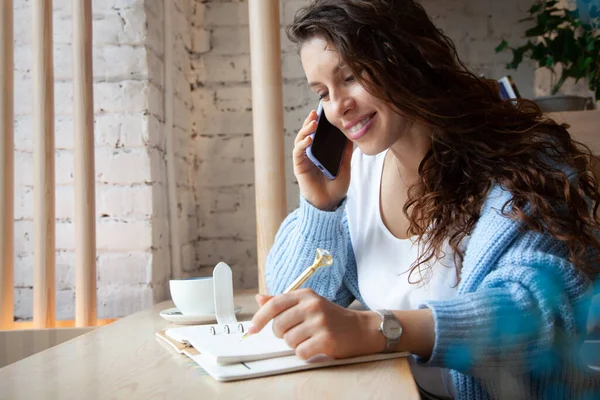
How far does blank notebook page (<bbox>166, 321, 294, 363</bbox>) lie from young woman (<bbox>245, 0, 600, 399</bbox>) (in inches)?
1.0

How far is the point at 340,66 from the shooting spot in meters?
0.91

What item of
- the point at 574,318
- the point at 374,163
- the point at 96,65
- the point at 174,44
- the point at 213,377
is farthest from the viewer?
the point at 174,44

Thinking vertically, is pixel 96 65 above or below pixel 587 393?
above

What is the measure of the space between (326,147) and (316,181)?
0.21ft

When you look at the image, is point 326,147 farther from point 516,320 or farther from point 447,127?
point 516,320

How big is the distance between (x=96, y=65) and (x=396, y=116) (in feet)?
2.71

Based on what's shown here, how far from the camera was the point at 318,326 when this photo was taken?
0.61 meters

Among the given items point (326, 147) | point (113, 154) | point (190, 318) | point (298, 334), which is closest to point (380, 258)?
point (326, 147)

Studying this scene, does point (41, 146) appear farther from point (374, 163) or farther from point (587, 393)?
point (587, 393)

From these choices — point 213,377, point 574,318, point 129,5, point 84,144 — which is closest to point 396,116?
point 574,318

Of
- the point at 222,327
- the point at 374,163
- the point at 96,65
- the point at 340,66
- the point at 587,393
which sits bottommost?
the point at 587,393

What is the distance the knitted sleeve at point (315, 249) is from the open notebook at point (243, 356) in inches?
13.3

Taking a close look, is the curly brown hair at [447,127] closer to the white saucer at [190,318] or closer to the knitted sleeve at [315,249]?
the knitted sleeve at [315,249]

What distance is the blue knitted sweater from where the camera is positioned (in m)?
0.67
